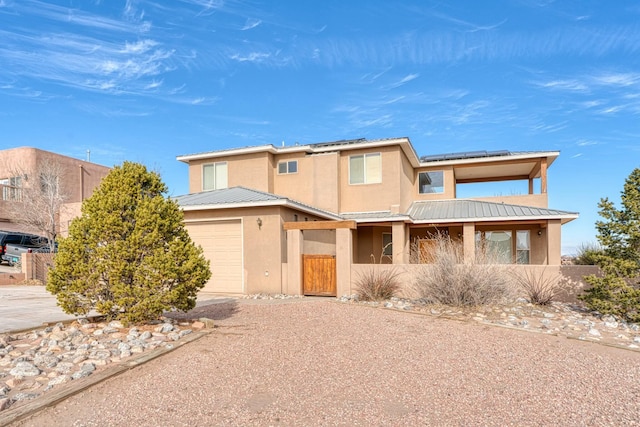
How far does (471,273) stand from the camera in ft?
34.7

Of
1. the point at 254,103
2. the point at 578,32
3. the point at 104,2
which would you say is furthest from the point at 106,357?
the point at 578,32

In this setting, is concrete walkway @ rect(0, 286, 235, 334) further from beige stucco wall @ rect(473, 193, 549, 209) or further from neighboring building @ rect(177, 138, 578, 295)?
beige stucco wall @ rect(473, 193, 549, 209)

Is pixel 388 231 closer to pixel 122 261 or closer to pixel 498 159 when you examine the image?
pixel 498 159

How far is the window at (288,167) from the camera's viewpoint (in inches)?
766

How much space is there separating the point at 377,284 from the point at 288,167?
9.26m

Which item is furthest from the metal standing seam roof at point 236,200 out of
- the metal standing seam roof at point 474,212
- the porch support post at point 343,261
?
the metal standing seam roof at point 474,212

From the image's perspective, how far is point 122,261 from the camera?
7293 mm

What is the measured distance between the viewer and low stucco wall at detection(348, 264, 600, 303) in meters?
12.6

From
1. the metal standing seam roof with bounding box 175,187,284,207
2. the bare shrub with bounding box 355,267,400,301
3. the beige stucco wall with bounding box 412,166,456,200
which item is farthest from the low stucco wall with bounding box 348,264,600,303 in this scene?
the beige stucco wall with bounding box 412,166,456,200

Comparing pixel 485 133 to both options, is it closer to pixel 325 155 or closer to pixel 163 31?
pixel 325 155

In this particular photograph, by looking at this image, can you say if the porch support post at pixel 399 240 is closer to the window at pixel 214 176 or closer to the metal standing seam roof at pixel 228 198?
the metal standing seam roof at pixel 228 198

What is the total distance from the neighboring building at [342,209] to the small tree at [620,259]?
339cm

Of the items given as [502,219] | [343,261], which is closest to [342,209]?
[343,261]

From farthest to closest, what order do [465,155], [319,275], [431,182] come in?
1. [431,182]
2. [465,155]
3. [319,275]
